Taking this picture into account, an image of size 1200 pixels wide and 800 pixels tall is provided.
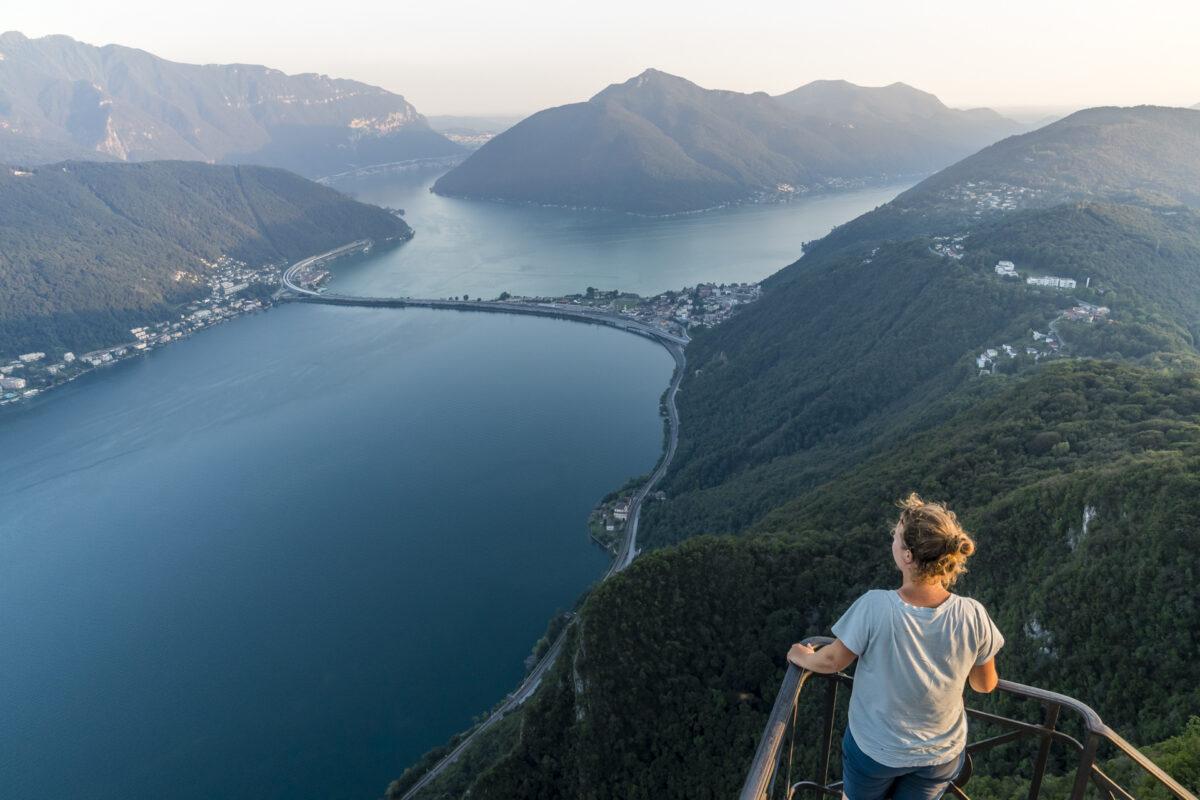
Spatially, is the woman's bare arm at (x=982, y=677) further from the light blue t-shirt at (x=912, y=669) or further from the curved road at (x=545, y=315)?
the curved road at (x=545, y=315)

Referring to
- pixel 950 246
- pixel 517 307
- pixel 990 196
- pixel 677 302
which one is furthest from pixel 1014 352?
pixel 517 307

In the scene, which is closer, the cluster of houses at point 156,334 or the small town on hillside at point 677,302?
the cluster of houses at point 156,334

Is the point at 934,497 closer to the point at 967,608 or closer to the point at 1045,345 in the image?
the point at 1045,345

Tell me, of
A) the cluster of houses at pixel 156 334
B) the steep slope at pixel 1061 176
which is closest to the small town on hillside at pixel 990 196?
the steep slope at pixel 1061 176

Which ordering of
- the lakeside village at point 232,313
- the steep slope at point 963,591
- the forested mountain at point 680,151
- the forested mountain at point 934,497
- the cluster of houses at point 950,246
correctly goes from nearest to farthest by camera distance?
the steep slope at point 963,591, the forested mountain at point 934,497, the cluster of houses at point 950,246, the lakeside village at point 232,313, the forested mountain at point 680,151

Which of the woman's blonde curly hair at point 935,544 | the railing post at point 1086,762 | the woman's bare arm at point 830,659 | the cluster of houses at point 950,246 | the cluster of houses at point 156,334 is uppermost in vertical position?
the woman's blonde curly hair at point 935,544

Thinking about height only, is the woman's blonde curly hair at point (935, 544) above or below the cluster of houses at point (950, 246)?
above

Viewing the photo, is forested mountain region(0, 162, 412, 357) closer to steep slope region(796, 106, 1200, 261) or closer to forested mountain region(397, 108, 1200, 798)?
forested mountain region(397, 108, 1200, 798)
